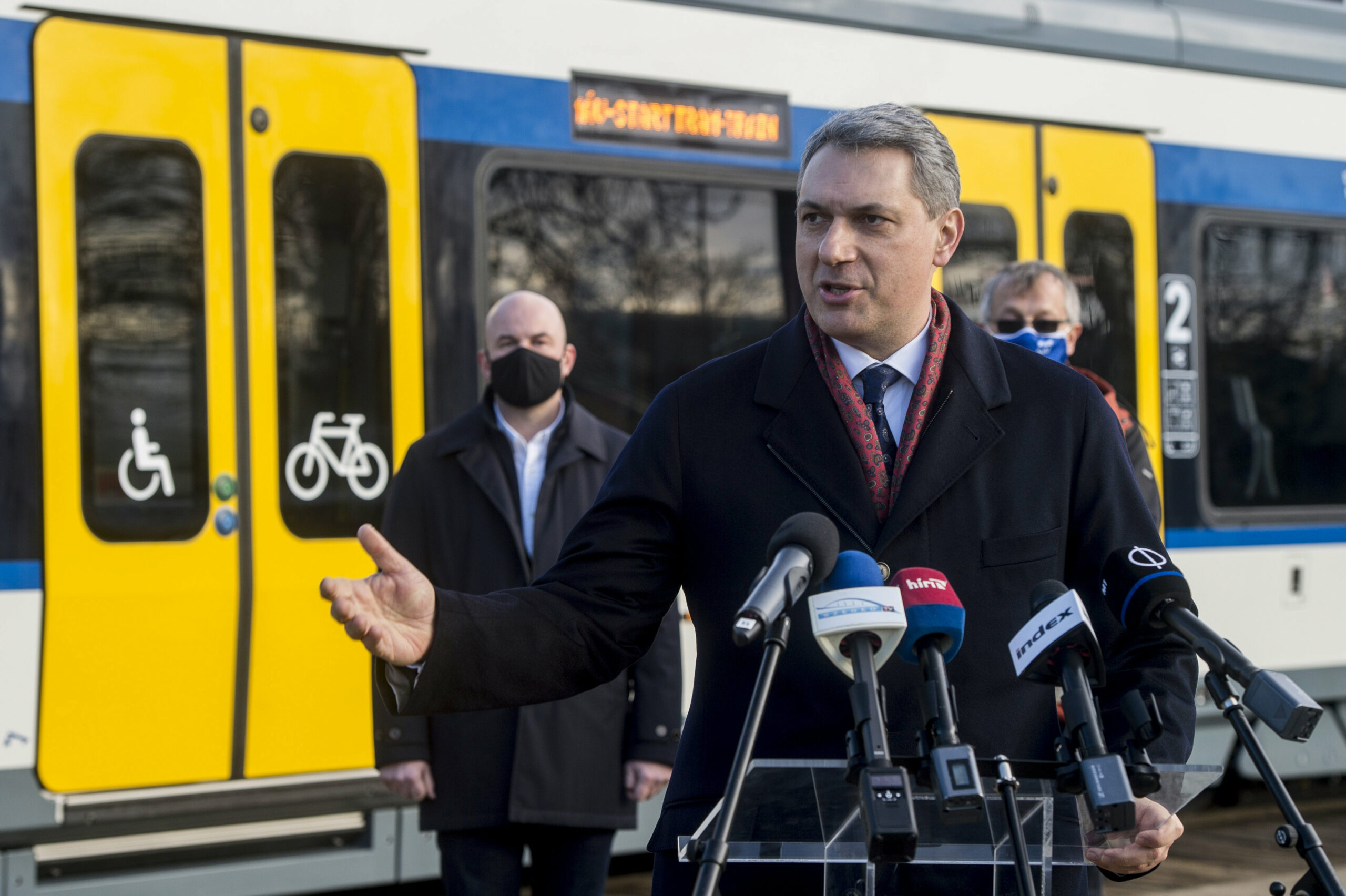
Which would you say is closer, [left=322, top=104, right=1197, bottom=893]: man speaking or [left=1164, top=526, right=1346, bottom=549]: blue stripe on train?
[left=322, top=104, right=1197, bottom=893]: man speaking

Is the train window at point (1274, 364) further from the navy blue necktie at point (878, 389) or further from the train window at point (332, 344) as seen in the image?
the navy blue necktie at point (878, 389)

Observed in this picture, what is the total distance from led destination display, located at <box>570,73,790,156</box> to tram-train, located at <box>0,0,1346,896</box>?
0.4 inches

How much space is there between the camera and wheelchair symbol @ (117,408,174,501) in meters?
4.85

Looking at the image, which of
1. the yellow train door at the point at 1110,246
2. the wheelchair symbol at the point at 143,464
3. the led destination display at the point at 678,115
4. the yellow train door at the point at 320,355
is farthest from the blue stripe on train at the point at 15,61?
the yellow train door at the point at 1110,246

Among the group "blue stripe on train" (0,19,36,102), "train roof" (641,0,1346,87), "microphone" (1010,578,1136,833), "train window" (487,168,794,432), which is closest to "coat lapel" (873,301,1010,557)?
"microphone" (1010,578,1136,833)

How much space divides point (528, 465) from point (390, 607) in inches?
84.2

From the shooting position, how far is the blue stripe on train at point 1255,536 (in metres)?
6.72

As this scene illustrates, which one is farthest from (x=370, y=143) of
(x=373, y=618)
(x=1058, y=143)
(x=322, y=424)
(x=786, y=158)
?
(x=373, y=618)

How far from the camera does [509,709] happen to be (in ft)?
13.1

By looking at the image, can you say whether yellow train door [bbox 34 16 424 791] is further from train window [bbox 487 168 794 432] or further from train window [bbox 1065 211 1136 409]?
train window [bbox 1065 211 1136 409]

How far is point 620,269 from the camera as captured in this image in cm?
578

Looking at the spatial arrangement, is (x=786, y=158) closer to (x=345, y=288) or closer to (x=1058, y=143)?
(x=1058, y=143)

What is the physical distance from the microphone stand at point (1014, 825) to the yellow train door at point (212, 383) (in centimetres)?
366

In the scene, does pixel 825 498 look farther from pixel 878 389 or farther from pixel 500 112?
pixel 500 112
